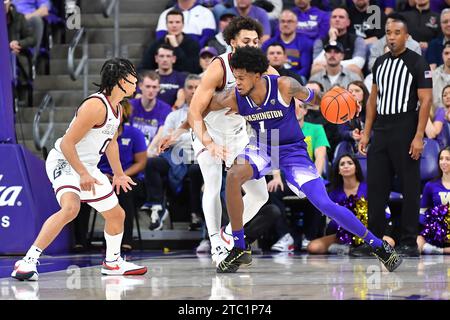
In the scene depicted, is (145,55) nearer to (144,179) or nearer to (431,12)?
(144,179)

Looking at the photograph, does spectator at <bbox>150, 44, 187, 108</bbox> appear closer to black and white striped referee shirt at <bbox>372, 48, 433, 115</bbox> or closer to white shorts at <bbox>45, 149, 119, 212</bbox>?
black and white striped referee shirt at <bbox>372, 48, 433, 115</bbox>

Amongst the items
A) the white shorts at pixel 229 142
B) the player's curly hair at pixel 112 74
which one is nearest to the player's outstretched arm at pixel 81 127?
the player's curly hair at pixel 112 74

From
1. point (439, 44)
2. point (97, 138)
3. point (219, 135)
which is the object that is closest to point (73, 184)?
point (97, 138)

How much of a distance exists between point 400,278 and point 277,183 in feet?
12.6

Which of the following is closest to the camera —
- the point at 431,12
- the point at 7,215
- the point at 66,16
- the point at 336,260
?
the point at 336,260

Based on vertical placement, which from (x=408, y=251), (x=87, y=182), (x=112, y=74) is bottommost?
(x=408, y=251)

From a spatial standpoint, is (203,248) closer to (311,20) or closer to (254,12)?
(254,12)

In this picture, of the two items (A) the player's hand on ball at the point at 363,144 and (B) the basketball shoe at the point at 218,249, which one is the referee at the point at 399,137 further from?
(B) the basketball shoe at the point at 218,249

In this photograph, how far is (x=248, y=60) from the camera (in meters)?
6.21

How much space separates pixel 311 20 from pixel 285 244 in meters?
3.61

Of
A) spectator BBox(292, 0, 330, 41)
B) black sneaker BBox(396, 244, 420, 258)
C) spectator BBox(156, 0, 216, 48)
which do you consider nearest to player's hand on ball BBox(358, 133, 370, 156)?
black sneaker BBox(396, 244, 420, 258)

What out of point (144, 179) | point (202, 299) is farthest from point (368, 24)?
point (202, 299)

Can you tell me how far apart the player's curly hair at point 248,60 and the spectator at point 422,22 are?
18.1 feet
